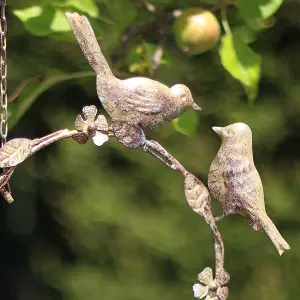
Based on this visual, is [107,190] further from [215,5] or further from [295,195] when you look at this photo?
[215,5]

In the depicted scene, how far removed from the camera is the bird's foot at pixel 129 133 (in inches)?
11.3

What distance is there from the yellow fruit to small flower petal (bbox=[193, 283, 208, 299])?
168 mm

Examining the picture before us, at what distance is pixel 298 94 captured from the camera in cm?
65

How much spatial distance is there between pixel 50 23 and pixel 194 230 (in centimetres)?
40

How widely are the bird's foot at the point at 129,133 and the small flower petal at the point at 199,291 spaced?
8cm

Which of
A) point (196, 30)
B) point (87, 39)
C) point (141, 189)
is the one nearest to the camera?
point (87, 39)

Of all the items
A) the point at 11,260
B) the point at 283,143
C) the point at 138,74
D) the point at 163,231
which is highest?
the point at 138,74

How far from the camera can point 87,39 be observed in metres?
0.28

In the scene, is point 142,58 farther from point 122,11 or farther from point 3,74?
point 3,74

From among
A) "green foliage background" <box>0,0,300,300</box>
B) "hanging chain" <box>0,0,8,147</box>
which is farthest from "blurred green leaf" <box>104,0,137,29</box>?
"hanging chain" <box>0,0,8,147</box>

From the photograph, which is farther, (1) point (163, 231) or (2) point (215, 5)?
(1) point (163, 231)

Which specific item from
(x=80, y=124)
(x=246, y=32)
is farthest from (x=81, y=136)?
(x=246, y=32)

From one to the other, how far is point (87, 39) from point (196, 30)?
137 mm

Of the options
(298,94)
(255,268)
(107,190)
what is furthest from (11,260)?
(298,94)
